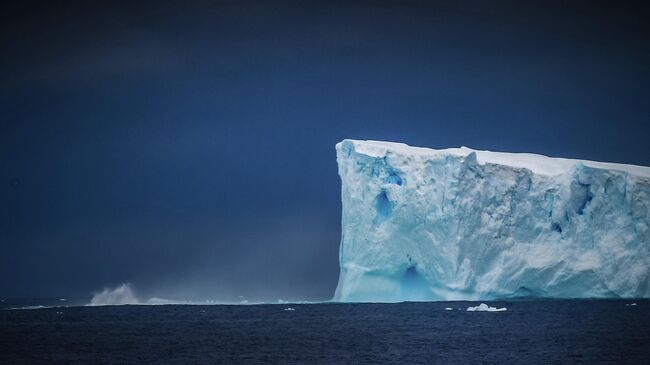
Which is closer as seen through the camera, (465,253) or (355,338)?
(355,338)

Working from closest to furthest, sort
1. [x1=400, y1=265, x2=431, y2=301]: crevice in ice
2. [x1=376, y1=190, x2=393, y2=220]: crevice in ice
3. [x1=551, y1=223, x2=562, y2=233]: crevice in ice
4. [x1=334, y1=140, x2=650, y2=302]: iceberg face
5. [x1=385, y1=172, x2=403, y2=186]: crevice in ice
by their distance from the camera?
1. [x1=334, y1=140, x2=650, y2=302]: iceberg face
2. [x1=551, y1=223, x2=562, y2=233]: crevice in ice
3. [x1=385, y1=172, x2=403, y2=186]: crevice in ice
4. [x1=376, y1=190, x2=393, y2=220]: crevice in ice
5. [x1=400, y1=265, x2=431, y2=301]: crevice in ice

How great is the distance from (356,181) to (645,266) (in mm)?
10120

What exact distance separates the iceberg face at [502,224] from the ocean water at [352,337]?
1.27 metres

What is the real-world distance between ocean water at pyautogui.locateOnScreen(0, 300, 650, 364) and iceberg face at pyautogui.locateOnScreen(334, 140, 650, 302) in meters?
1.27

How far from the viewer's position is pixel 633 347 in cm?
2138

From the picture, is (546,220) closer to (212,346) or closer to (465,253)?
(465,253)

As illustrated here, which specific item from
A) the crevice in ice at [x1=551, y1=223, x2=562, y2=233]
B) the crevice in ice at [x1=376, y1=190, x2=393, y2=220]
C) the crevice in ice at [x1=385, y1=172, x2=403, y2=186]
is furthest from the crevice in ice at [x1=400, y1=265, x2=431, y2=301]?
the crevice in ice at [x1=551, y1=223, x2=562, y2=233]

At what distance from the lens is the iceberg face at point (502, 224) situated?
2950 centimetres

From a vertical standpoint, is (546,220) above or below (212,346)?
above

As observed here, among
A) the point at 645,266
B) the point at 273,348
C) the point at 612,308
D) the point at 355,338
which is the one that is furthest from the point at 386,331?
the point at 612,308

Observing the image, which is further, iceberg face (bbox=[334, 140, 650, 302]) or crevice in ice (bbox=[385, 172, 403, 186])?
crevice in ice (bbox=[385, 172, 403, 186])

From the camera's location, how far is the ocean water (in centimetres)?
2033

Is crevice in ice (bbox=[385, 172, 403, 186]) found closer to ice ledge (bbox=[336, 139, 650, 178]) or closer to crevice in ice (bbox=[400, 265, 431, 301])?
ice ledge (bbox=[336, 139, 650, 178])

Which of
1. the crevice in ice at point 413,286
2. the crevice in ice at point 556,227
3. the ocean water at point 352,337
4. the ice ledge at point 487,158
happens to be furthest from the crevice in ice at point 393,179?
the crevice in ice at point 556,227
